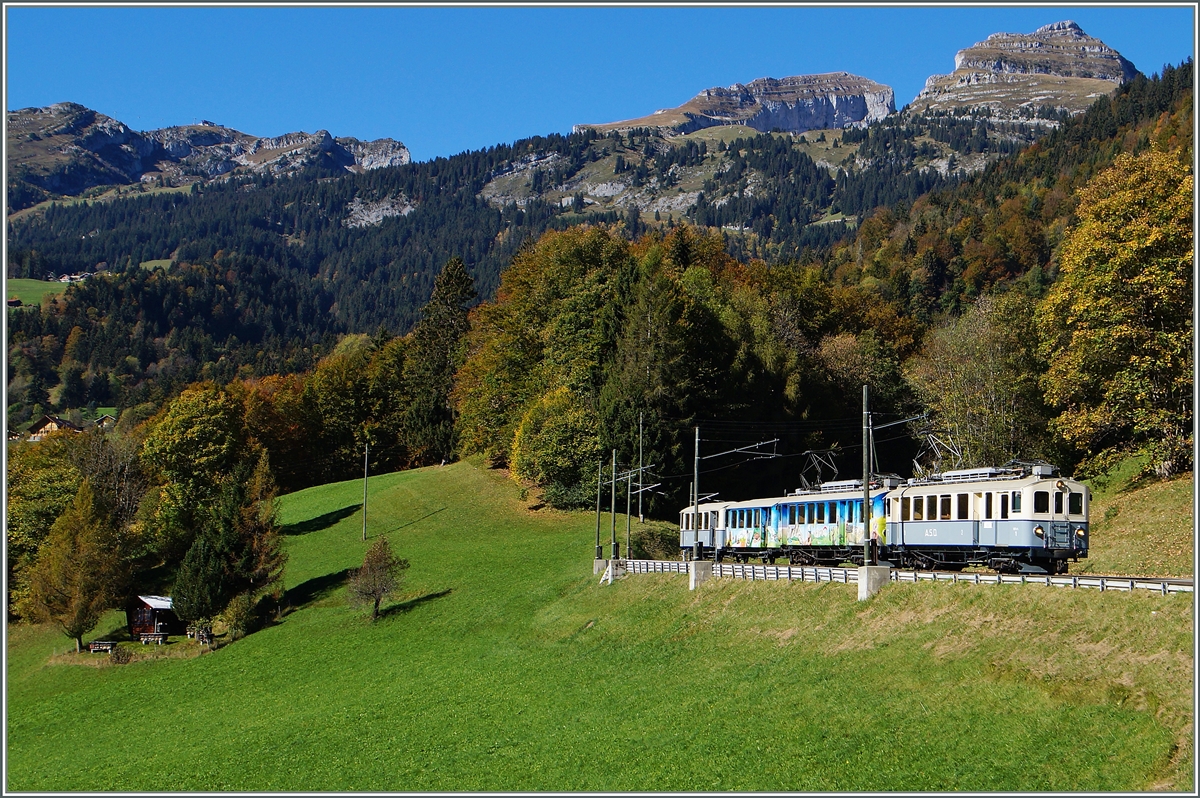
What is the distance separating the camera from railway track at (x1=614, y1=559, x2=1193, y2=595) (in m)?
27.1

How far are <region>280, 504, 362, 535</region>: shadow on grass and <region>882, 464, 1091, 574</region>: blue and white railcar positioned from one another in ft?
156

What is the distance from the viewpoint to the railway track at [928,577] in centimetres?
2706

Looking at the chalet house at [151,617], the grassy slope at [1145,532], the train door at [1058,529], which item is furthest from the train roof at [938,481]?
the chalet house at [151,617]

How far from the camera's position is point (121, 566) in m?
66.1

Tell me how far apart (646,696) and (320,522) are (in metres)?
50.9

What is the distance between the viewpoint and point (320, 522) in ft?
259

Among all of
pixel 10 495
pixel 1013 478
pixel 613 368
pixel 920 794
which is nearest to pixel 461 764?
pixel 920 794

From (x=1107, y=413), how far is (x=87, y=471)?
221 feet

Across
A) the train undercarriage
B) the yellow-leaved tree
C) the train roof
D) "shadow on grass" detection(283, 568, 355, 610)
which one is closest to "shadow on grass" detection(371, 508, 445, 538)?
"shadow on grass" detection(283, 568, 355, 610)

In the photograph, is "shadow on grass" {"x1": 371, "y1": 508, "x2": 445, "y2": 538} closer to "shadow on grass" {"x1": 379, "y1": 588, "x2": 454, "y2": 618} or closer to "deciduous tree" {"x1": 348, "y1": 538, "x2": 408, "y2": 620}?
"shadow on grass" {"x1": 379, "y1": 588, "x2": 454, "y2": 618}

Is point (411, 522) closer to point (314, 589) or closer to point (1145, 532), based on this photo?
point (314, 589)

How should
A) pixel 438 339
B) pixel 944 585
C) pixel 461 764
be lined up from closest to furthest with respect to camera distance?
1. pixel 461 764
2. pixel 944 585
3. pixel 438 339

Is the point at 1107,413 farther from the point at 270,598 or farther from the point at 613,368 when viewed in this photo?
the point at 270,598

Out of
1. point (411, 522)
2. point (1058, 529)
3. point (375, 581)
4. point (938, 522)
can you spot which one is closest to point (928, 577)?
point (1058, 529)
